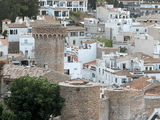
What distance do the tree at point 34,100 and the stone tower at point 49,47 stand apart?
963 cm

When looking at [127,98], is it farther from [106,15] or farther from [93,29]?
[106,15]

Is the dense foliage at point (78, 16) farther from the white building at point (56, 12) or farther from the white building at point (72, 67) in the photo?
the white building at point (72, 67)

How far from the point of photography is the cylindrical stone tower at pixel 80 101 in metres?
42.7

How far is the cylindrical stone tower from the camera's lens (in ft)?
140

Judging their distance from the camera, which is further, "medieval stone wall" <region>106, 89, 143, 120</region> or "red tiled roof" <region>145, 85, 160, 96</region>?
"red tiled roof" <region>145, 85, 160, 96</region>

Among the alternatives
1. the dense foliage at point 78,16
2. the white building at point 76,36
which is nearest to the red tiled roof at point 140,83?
the white building at point 76,36

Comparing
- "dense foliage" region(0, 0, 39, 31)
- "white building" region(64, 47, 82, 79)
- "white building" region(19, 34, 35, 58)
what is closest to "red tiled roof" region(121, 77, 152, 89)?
"white building" region(64, 47, 82, 79)

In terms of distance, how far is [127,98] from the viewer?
153 feet

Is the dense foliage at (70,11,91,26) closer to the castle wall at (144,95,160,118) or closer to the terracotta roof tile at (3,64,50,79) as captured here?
the castle wall at (144,95,160,118)

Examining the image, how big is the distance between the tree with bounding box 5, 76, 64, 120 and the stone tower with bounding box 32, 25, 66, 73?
9632 millimetres

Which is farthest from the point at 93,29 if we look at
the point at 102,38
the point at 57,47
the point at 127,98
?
the point at 127,98

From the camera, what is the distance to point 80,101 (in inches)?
1679

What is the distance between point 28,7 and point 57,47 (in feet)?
124

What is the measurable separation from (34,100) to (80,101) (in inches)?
122
